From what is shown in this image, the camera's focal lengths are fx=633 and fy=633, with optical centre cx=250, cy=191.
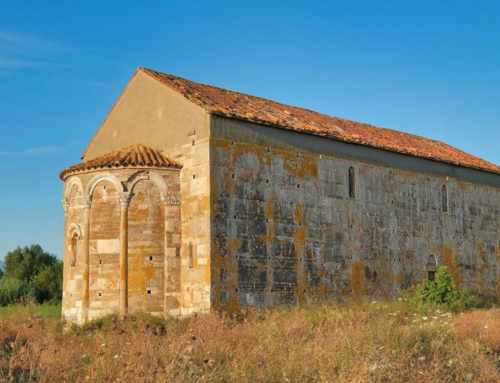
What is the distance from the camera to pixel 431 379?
8664 mm

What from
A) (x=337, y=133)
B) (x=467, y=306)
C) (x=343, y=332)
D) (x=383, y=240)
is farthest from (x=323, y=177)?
(x=343, y=332)

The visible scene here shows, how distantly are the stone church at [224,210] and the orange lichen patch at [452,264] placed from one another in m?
1.72

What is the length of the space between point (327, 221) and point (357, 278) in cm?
214

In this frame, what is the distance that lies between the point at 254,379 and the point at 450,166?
17.7 meters

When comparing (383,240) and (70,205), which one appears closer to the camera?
(70,205)

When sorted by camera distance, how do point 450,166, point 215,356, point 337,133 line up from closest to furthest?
point 215,356, point 337,133, point 450,166

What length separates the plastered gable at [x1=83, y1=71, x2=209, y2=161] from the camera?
17.8 metres

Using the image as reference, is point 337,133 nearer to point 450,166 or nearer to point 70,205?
point 450,166

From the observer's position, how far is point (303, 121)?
2030cm

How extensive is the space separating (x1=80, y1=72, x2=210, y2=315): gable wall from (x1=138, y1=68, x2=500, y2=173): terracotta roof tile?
48 cm

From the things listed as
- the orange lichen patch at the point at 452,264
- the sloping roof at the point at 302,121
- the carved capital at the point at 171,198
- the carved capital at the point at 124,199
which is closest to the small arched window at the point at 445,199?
the sloping roof at the point at 302,121

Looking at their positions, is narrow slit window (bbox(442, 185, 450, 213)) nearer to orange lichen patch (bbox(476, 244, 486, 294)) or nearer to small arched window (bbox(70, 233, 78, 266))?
orange lichen patch (bbox(476, 244, 486, 294))

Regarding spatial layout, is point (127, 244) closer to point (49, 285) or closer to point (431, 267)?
point (431, 267)

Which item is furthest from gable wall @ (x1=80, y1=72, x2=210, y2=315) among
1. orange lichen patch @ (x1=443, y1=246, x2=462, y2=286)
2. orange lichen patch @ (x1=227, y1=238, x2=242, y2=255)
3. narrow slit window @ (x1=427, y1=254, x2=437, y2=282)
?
orange lichen patch @ (x1=443, y1=246, x2=462, y2=286)
